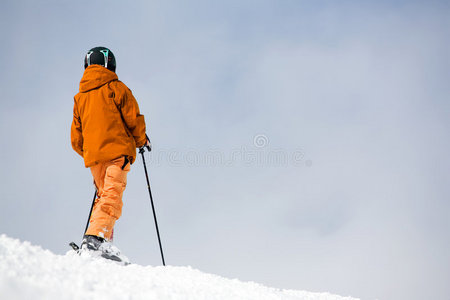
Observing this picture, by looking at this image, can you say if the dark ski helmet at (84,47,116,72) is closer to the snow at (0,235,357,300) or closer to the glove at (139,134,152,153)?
the glove at (139,134,152,153)

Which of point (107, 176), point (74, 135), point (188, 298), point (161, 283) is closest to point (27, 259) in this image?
point (161, 283)

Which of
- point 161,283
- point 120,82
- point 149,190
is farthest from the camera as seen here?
point 149,190

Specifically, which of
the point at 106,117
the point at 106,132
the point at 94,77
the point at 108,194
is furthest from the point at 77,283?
the point at 94,77

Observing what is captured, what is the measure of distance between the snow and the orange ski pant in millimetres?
1529

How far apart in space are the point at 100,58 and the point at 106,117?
1.02m

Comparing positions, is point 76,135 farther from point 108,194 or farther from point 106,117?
point 108,194

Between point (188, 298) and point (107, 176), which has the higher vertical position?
point (107, 176)

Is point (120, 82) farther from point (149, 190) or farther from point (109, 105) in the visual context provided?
point (149, 190)

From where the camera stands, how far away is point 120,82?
5645 millimetres

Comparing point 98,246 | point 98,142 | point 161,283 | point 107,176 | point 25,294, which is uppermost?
point 98,142

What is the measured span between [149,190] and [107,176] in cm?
134

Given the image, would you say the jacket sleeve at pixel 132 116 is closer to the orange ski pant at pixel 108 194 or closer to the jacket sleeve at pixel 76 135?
the orange ski pant at pixel 108 194

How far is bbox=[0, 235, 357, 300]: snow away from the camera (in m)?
2.19

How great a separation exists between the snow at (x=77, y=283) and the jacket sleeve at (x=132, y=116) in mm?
2497
